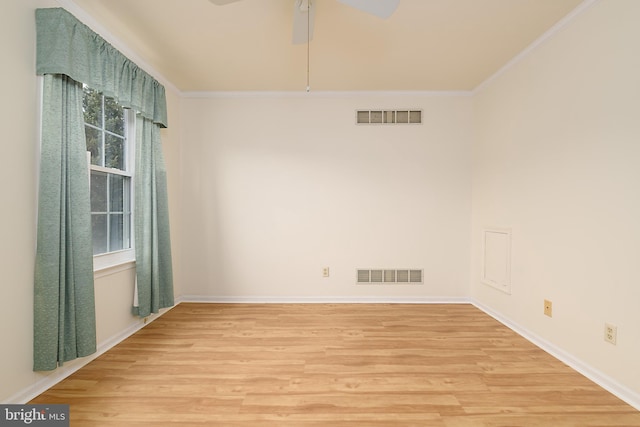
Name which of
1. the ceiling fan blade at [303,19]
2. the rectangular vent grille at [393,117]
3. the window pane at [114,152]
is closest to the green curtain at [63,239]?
the window pane at [114,152]

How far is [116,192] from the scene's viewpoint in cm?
265

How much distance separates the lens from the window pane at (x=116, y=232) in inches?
102

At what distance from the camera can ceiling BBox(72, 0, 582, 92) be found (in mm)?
2119

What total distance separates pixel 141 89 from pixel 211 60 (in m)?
0.69

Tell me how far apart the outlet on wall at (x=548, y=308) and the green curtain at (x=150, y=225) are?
3482 millimetres

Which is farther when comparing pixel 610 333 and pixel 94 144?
pixel 94 144

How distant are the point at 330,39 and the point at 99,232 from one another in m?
2.50

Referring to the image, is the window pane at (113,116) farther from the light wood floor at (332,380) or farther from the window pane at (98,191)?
the light wood floor at (332,380)

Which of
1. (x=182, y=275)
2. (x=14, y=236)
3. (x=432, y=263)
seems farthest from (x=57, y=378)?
(x=432, y=263)

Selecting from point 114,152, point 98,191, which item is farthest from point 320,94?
point 98,191

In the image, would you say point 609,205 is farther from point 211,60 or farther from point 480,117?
point 211,60

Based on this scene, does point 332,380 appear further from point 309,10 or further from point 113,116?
point 113,116

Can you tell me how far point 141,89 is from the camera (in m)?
2.70

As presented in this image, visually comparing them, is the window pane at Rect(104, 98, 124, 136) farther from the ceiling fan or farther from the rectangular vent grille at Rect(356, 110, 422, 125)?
the rectangular vent grille at Rect(356, 110, 422, 125)
